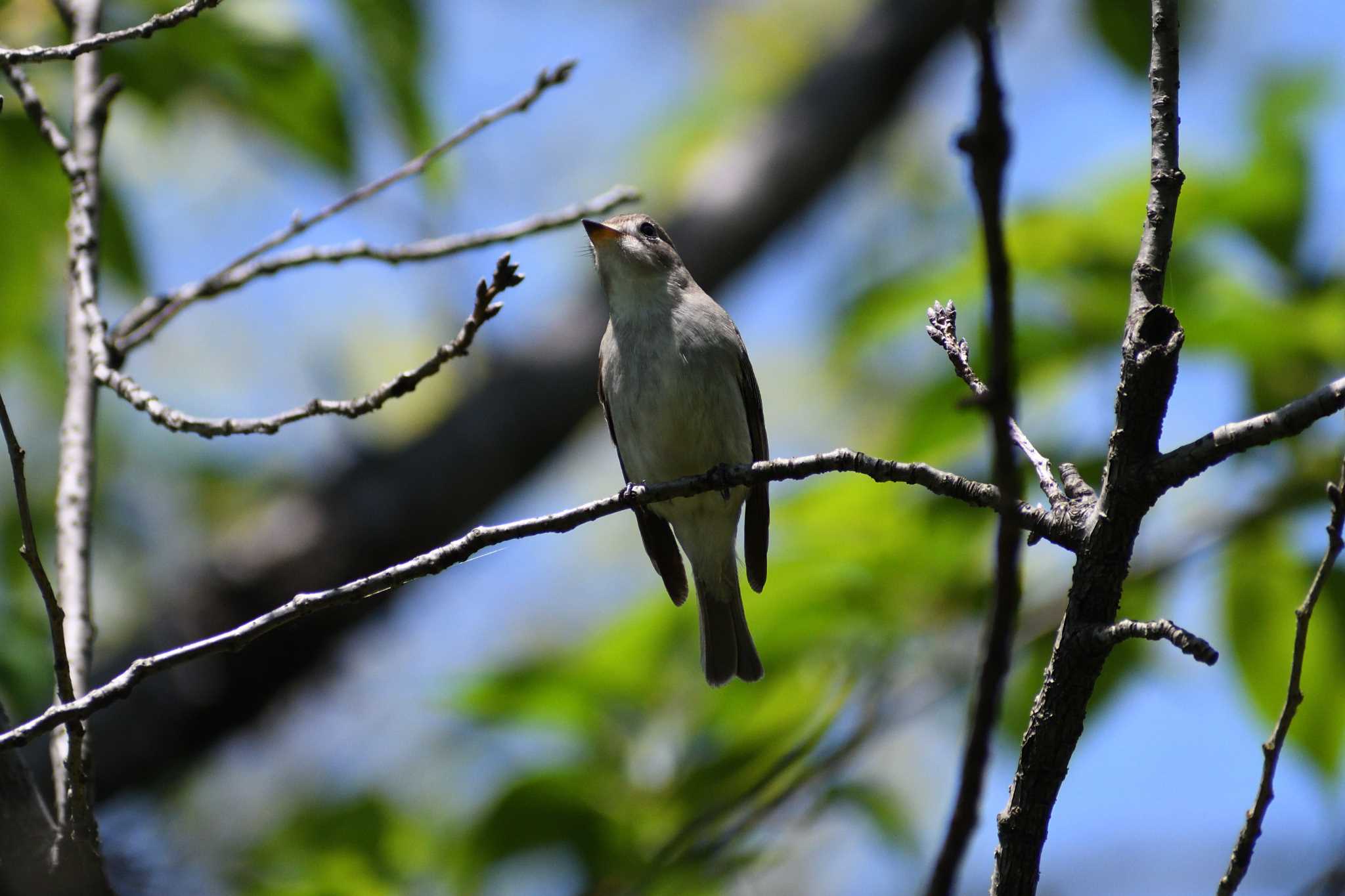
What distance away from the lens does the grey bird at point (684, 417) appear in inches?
185

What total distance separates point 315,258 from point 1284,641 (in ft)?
8.97

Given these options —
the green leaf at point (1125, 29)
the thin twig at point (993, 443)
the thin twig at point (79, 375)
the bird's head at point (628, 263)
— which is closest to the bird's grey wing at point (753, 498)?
the bird's head at point (628, 263)

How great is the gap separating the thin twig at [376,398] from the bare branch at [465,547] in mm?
477

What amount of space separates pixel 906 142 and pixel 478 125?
8.31m

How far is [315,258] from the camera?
10.7 ft

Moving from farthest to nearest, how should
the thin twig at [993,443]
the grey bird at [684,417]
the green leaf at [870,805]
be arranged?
the grey bird at [684,417] < the green leaf at [870,805] < the thin twig at [993,443]

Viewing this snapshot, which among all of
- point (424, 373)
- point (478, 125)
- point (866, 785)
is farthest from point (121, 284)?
point (866, 785)

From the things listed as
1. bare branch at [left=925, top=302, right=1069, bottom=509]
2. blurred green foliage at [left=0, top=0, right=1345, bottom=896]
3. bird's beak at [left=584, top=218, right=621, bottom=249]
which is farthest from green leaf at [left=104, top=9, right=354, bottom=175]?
bare branch at [left=925, top=302, right=1069, bottom=509]

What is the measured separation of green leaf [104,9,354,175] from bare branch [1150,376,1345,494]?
293cm

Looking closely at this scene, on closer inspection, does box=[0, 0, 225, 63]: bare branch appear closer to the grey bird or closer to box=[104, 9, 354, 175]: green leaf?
Result: box=[104, 9, 354, 175]: green leaf

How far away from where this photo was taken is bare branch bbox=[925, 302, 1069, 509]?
2.08m

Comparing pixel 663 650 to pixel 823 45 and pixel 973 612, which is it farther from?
pixel 823 45

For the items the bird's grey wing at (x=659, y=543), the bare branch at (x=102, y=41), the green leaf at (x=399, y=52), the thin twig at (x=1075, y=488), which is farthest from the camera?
the bird's grey wing at (x=659, y=543)

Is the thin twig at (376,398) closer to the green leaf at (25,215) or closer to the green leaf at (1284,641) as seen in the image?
the green leaf at (25,215)
